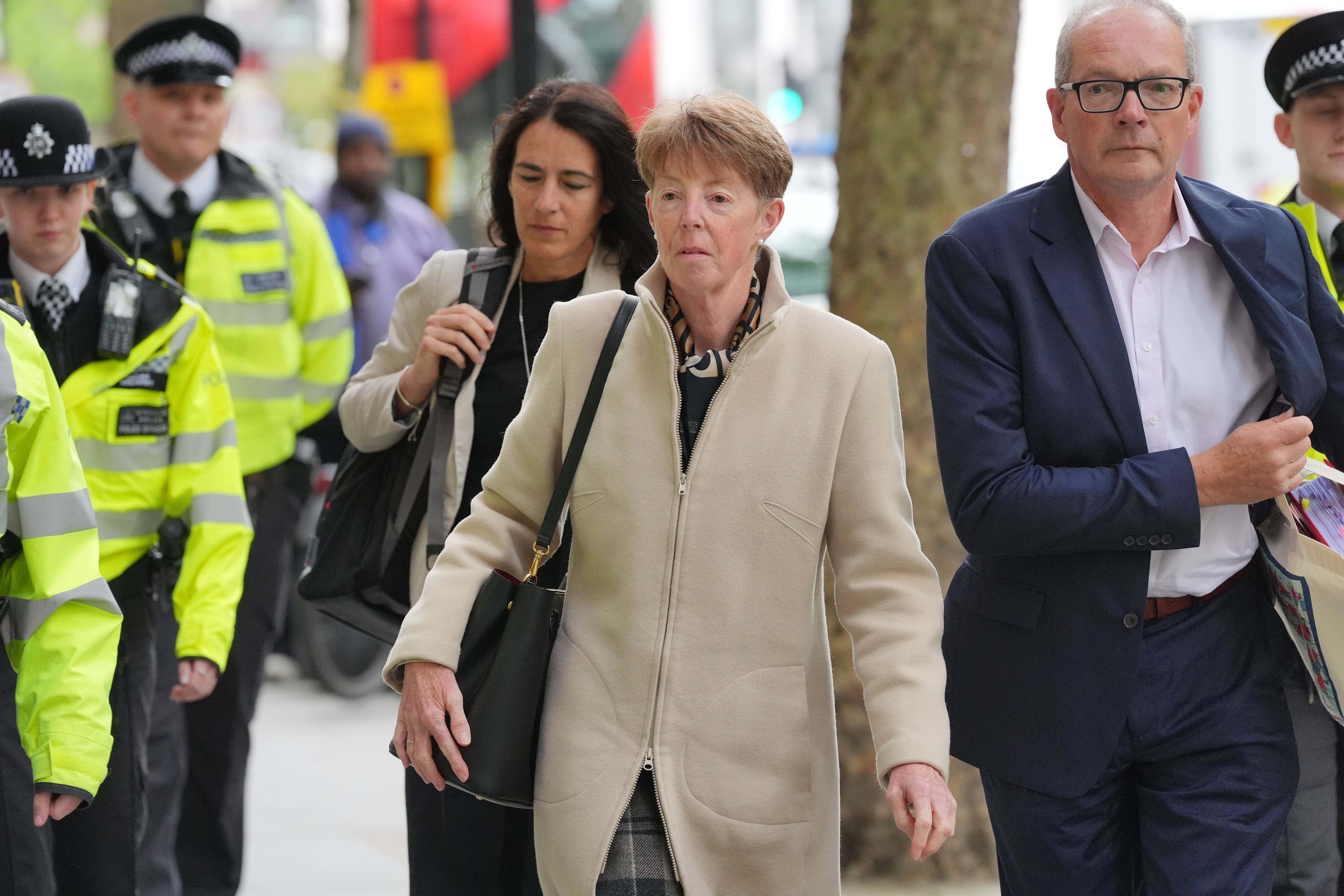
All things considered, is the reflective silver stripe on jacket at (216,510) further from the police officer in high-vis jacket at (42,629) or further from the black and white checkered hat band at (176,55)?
the black and white checkered hat band at (176,55)

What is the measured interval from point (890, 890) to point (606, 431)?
3.38m

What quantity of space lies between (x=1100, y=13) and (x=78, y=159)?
2.52m

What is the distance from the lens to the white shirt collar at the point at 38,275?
4590mm

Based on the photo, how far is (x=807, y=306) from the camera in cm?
330

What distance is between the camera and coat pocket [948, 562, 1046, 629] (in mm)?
3385

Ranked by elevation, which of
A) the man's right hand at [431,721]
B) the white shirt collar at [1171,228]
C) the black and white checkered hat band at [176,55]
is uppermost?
the black and white checkered hat band at [176,55]

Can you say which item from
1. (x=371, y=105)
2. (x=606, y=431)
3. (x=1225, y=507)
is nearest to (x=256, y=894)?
(x=606, y=431)

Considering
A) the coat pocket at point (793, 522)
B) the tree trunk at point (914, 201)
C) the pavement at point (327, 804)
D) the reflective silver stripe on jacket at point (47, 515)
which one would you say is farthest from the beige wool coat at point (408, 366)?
the pavement at point (327, 804)

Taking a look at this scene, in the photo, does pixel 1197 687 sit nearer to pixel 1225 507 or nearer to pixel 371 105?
pixel 1225 507

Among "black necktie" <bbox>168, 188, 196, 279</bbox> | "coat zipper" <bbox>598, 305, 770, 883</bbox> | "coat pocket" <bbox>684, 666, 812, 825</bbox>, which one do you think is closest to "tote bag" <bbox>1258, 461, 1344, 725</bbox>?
"coat pocket" <bbox>684, 666, 812, 825</bbox>

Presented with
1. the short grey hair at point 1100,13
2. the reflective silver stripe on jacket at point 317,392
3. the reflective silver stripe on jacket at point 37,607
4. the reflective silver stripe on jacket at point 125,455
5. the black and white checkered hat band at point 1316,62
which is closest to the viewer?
the short grey hair at point 1100,13

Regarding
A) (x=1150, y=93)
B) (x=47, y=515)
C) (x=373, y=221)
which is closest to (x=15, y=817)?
(x=47, y=515)

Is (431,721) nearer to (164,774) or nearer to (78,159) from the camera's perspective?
(78,159)

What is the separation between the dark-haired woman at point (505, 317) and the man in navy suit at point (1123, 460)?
1.03 m
